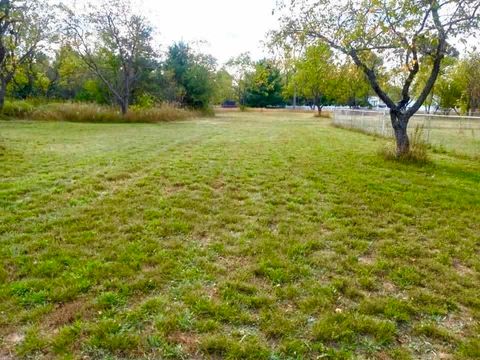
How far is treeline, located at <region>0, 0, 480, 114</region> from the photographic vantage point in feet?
33.7

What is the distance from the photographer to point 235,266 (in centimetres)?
331

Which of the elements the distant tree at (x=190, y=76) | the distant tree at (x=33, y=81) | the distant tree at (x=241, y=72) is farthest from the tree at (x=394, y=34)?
the distant tree at (x=241, y=72)

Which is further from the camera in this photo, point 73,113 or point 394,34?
point 73,113

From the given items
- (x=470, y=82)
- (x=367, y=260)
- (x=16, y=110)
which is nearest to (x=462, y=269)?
(x=367, y=260)

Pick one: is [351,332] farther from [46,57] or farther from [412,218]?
[46,57]

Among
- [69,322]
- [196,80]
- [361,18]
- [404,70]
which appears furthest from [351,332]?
[196,80]

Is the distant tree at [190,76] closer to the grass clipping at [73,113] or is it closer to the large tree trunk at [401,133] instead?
the grass clipping at [73,113]

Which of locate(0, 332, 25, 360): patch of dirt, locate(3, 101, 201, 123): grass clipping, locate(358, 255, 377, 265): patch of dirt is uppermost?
locate(3, 101, 201, 123): grass clipping

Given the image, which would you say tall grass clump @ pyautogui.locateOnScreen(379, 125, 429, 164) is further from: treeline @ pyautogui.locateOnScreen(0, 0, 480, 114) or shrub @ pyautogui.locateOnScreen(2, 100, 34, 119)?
shrub @ pyautogui.locateOnScreen(2, 100, 34, 119)

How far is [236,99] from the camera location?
64625mm

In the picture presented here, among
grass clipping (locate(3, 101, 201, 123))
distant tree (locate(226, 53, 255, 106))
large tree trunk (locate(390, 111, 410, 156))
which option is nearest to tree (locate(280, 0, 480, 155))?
large tree trunk (locate(390, 111, 410, 156))

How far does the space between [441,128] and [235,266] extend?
14.6 metres

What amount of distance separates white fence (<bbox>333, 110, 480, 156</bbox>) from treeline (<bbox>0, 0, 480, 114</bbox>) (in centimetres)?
146

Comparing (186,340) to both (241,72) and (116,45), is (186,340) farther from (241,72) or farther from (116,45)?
(241,72)
